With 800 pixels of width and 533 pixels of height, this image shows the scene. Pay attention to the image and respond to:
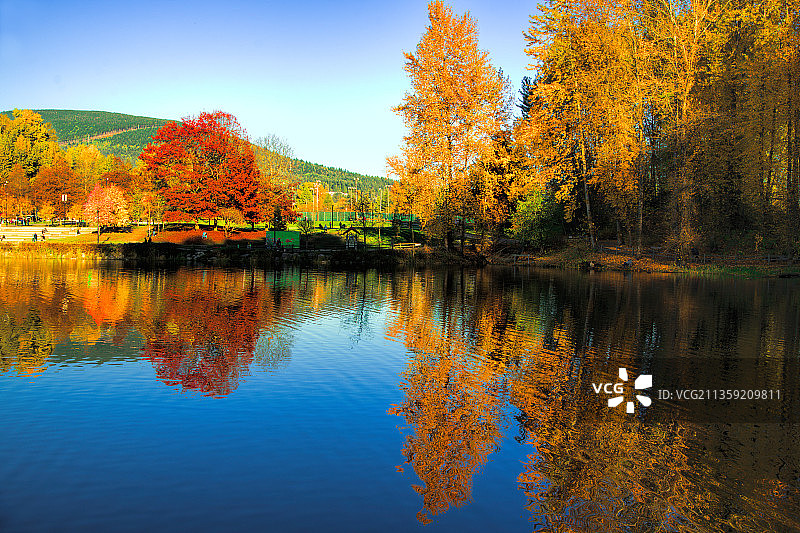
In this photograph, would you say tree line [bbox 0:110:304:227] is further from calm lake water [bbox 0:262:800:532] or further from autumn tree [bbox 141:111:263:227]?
calm lake water [bbox 0:262:800:532]

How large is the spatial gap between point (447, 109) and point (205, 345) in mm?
36287

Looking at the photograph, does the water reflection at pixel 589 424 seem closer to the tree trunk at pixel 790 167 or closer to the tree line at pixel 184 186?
the tree trunk at pixel 790 167

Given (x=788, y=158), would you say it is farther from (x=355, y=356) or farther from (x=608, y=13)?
(x=355, y=356)

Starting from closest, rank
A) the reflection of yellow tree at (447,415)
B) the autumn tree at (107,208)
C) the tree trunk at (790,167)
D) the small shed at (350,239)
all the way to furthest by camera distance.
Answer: the reflection of yellow tree at (447,415) → the tree trunk at (790,167) → the small shed at (350,239) → the autumn tree at (107,208)

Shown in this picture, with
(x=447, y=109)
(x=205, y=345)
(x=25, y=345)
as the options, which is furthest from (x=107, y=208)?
(x=205, y=345)

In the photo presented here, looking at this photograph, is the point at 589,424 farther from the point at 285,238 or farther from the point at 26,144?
the point at 26,144

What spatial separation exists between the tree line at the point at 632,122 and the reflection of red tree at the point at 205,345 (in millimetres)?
28228

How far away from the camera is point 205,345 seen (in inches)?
672

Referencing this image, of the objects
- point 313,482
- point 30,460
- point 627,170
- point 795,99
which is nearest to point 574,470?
point 313,482

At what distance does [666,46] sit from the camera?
46.7 metres

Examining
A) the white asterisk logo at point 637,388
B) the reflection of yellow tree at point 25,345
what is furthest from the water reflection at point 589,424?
the reflection of yellow tree at point 25,345

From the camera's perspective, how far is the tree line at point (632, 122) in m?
44.0

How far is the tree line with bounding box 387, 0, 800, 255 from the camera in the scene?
144 ft

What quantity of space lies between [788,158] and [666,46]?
43.9ft
